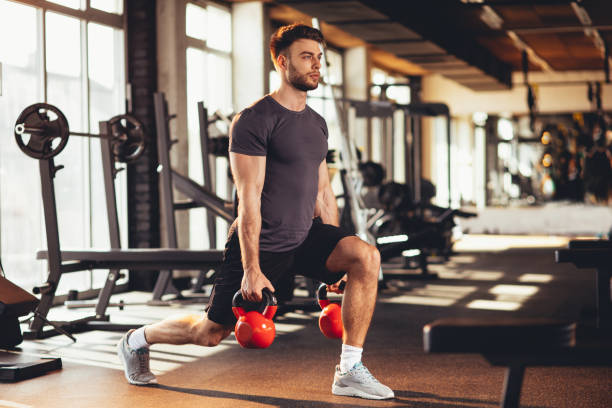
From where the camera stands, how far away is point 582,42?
455 inches

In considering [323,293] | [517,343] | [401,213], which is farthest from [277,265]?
[401,213]

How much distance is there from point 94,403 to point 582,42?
1008 cm

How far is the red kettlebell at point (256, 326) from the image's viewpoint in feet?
8.55

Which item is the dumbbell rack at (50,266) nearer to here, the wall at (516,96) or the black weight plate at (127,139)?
the black weight plate at (127,139)

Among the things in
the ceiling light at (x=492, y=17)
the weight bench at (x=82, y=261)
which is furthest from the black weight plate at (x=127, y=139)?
the ceiling light at (x=492, y=17)

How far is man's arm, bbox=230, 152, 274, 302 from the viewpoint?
2748mm

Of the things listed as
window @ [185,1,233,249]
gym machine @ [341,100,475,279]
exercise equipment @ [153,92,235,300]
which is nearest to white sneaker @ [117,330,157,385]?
exercise equipment @ [153,92,235,300]

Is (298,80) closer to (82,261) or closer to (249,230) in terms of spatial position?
(249,230)

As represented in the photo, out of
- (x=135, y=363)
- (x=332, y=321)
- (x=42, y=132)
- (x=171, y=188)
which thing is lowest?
(x=135, y=363)

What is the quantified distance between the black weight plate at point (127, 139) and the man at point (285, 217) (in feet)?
7.87

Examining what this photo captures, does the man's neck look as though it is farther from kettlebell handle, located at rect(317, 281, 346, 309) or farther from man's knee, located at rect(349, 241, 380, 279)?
kettlebell handle, located at rect(317, 281, 346, 309)

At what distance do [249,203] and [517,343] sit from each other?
1.21 meters

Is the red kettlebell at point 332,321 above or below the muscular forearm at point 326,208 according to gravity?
below

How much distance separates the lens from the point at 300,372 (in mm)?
3625
